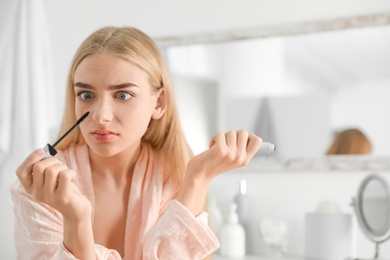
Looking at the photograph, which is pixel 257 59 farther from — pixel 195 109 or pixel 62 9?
pixel 62 9

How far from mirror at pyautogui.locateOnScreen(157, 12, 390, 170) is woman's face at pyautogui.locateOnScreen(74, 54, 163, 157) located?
1309mm

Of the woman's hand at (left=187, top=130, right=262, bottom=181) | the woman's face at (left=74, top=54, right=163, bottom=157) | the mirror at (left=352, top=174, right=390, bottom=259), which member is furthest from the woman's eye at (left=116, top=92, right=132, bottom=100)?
the mirror at (left=352, top=174, right=390, bottom=259)

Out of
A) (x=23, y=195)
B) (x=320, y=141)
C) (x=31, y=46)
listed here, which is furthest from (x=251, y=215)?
(x=23, y=195)

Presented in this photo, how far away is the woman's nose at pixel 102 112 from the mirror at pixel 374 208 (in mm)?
1137

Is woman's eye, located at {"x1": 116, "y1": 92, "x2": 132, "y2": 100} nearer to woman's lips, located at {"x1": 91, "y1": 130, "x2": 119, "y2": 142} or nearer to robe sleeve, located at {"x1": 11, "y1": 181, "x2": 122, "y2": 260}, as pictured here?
woman's lips, located at {"x1": 91, "y1": 130, "x2": 119, "y2": 142}

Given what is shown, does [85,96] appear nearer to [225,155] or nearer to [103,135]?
[103,135]

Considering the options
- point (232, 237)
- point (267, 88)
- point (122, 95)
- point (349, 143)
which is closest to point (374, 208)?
point (349, 143)

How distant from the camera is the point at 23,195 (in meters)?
0.89

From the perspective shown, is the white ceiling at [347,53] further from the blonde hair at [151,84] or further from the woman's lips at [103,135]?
the woman's lips at [103,135]

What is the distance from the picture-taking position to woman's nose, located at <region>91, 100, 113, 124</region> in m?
0.79

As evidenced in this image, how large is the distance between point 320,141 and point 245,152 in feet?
4.26

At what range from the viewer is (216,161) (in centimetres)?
80

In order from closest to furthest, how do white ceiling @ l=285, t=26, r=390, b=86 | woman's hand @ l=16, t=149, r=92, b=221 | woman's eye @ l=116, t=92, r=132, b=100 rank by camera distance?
woman's hand @ l=16, t=149, r=92, b=221 < woman's eye @ l=116, t=92, r=132, b=100 < white ceiling @ l=285, t=26, r=390, b=86

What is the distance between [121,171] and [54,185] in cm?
24
